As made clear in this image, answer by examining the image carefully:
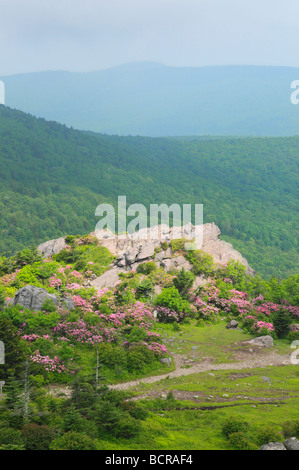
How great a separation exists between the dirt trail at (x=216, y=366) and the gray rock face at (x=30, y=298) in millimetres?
9361

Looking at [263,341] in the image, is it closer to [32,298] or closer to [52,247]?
[32,298]

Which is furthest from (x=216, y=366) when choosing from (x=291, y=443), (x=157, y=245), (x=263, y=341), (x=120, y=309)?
(x=157, y=245)

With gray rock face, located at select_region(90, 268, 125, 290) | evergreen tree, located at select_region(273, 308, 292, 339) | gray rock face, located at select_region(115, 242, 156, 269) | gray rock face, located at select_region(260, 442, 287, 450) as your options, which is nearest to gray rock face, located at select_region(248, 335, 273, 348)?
evergreen tree, located at select_region(273, 308, 292, 339)

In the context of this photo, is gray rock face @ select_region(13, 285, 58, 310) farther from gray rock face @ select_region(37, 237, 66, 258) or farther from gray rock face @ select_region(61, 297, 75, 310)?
gray rock face @ select_region(37, 237, 66, 258)

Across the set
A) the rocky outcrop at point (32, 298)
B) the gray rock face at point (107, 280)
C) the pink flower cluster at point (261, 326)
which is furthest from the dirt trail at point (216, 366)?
the gray rock face at point (107, 280)

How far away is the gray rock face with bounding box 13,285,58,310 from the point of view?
31.2 m

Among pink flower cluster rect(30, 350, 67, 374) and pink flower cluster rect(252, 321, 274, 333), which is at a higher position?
pink flower cluster rect(30, 350, 67, 374)

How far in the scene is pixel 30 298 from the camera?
3148 centimetres

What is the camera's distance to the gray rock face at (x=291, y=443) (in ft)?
54.5

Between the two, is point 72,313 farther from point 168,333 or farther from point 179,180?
point 179,180

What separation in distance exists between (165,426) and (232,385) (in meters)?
6.89

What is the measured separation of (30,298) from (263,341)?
679 inches

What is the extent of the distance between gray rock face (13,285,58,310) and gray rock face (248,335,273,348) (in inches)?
600

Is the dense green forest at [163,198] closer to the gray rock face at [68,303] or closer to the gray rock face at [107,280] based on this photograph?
the gray rock face at [107,280]
